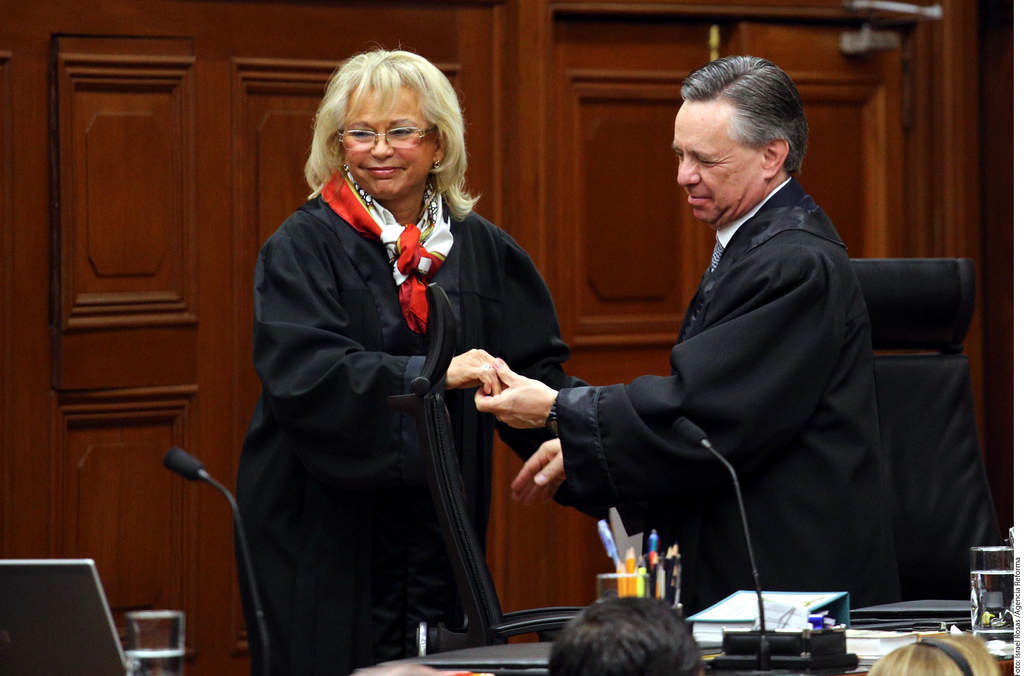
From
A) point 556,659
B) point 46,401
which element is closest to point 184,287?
point 46,401

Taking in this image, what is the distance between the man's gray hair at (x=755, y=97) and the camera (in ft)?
8.69

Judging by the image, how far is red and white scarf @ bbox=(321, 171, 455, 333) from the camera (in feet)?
9.55

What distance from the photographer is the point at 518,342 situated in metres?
3.14

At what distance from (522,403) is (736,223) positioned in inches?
18.4

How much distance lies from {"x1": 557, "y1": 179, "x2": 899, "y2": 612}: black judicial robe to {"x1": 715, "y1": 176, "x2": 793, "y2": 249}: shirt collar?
5cm

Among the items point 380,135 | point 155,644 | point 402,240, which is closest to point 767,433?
point 402,240

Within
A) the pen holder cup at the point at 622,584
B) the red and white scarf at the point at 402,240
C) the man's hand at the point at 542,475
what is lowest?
the pen holder cup at the point at 622,584

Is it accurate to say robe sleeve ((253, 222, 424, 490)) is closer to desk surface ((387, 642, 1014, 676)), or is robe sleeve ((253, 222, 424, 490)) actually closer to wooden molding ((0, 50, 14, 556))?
desk surface ((387, 642, 1014, 676))

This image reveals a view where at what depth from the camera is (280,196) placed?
4.12 meters

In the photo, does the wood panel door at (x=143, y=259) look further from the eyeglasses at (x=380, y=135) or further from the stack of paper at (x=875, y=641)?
the stack of paper at (x=875, y=641)

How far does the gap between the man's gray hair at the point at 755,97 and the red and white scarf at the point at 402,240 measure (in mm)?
569

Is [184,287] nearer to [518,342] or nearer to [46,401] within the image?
[46,401]

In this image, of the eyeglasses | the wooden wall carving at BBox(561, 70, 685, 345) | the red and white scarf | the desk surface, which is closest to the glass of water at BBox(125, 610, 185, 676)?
the desk surface

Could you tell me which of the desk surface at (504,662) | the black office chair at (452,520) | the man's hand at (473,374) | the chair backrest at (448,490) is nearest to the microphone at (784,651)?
the desk surface at (504,662)
